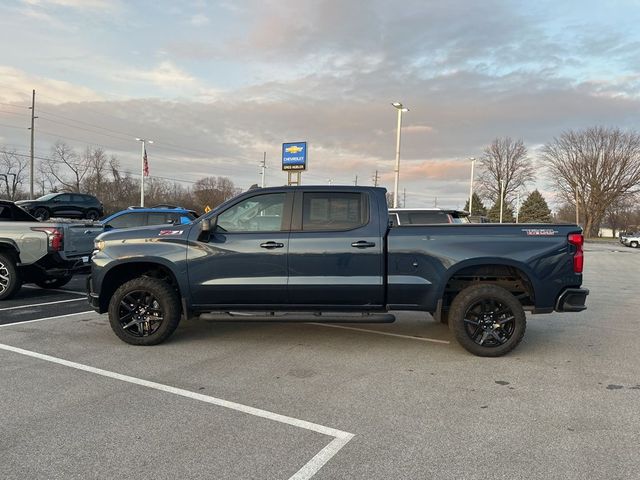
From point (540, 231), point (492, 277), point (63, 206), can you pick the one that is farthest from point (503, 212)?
point (540, 231)

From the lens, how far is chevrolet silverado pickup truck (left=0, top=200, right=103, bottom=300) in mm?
8680

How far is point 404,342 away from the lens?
6.48 m

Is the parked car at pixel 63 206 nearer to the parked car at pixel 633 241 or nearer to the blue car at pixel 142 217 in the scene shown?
the blue car at pixel 142 217

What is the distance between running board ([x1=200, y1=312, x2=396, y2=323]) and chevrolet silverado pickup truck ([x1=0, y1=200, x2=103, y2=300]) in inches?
174

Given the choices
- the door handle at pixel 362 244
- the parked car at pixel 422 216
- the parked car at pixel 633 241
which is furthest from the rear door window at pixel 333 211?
the parked car at pixel 633 241

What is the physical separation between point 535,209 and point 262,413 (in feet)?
320

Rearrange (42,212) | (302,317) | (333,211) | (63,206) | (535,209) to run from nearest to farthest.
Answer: (302,317) < (333,211) < (42,212) < (63,206) < (535,209)

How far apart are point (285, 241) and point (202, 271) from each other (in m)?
1.03

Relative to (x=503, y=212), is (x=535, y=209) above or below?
above

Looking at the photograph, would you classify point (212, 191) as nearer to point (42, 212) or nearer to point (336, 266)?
point (42, 212)

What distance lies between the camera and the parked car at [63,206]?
2552 centimetres

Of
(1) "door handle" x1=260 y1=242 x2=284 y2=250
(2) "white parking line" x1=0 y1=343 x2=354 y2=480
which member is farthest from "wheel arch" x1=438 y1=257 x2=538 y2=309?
(2) "white parking line" x1=0 y1=343 x2=354 y2=480

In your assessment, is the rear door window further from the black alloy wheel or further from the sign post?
the sign post

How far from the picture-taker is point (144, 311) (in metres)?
6.05
